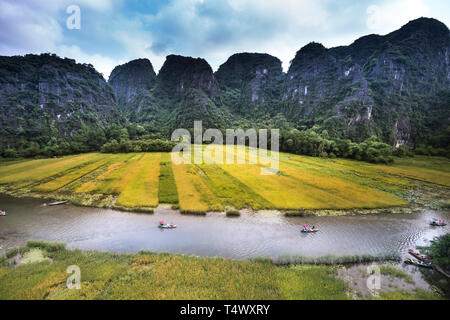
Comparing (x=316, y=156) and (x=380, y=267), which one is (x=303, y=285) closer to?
(x=380, y=267)

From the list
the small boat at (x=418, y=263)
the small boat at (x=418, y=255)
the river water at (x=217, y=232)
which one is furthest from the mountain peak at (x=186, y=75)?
the small boat at (x=418, y=263)

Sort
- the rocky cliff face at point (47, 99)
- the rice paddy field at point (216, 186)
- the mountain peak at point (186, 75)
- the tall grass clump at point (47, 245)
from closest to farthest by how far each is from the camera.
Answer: the tall grass clump at point (47, 245), the rice paddy field at point (216, 186), the rocky cliff face at point (47, 99), the mountain peak at point (186, 75)

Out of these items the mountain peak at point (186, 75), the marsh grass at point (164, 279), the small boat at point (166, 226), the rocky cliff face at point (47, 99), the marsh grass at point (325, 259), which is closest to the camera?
the marsh grass at point (164, 279)

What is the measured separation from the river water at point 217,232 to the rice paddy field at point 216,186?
246 centimetres

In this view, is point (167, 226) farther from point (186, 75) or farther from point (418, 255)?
point (186, 75)

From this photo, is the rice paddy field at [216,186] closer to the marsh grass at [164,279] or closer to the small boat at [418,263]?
the marsh grass at [164,279]

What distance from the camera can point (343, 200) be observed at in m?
27.1

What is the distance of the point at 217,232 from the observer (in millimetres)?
19234

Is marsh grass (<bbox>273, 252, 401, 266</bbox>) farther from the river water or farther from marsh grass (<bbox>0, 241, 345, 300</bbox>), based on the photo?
the river water

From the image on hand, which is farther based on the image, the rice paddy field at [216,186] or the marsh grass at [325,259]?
the rice paddy field at [216,186]

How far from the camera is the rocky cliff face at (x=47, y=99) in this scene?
7762 centimetres

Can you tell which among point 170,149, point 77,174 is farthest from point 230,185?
point 170,149

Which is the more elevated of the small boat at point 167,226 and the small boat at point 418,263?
the small boat at point 167,226

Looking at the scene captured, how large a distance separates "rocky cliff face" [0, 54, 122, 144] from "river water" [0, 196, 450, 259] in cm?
7681
